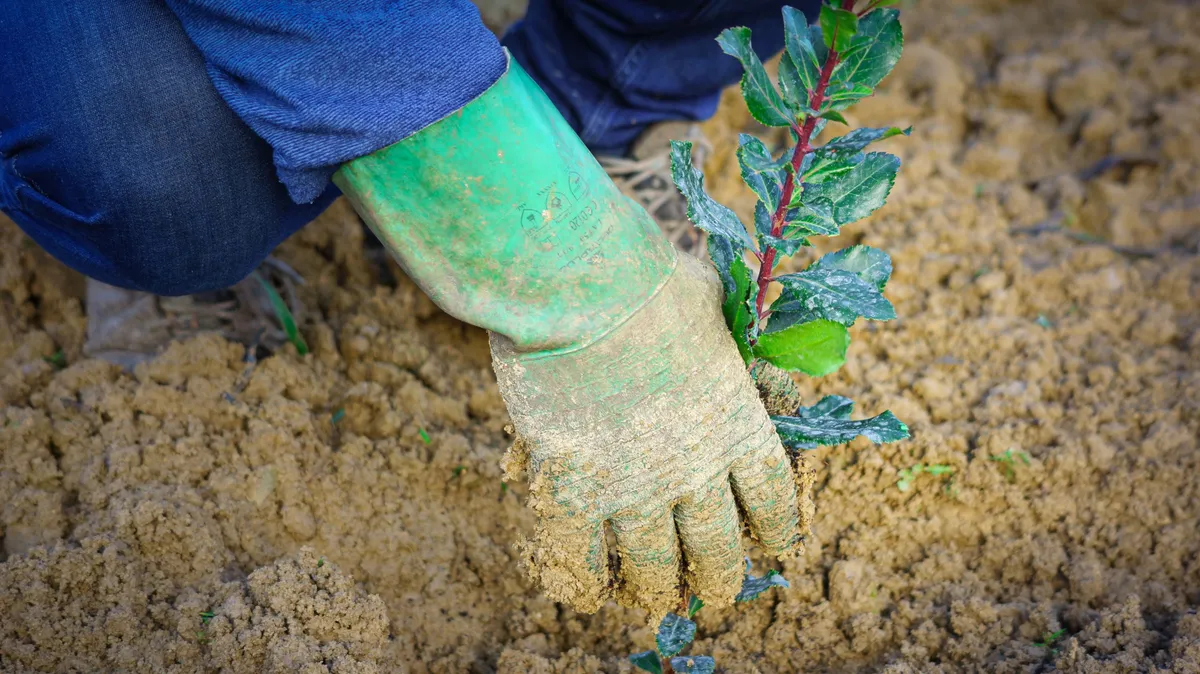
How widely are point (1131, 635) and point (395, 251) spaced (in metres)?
1.38

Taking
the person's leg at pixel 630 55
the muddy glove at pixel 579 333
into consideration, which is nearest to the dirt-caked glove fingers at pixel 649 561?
the muddy glove at pixel 579 333

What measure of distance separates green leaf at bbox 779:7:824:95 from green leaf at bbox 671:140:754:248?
165 millimetres

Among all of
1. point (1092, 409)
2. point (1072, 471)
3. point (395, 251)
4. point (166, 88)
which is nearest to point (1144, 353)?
point (1092, 409)

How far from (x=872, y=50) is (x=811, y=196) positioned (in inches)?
8.5

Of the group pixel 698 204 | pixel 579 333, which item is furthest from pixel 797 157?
pixel 579 333

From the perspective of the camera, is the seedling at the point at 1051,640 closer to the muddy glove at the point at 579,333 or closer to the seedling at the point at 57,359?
the muddy glove at the point at 579,333

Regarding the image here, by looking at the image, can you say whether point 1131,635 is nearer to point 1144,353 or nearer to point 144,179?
point 1144,353

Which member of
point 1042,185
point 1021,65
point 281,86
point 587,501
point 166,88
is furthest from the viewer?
point 1021,65

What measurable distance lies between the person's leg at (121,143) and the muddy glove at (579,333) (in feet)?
1.23

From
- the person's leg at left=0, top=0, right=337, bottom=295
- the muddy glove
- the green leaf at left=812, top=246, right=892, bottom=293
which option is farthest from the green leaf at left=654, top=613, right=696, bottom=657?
the person's leg at left=0, top=0, right=337, bottom=295

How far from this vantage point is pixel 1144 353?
6.84 feet

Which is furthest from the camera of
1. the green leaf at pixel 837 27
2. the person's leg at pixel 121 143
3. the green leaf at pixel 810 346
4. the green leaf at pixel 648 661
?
the green leaf at pixel 648 661

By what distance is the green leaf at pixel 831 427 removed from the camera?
4.32 feet

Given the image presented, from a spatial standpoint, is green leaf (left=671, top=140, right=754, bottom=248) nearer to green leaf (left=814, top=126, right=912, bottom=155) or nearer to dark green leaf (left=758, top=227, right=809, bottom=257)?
dark green leaf (left=758, top=227, right=809, bottom=257)
